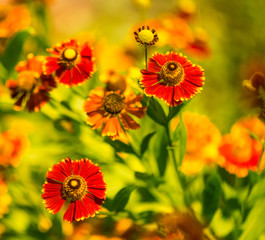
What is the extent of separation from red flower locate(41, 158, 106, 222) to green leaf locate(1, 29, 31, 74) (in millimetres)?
425

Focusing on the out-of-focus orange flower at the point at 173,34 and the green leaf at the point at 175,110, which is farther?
the out-of-focus orange flower at the point at 173,34

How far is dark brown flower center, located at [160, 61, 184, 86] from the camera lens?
58 centimetres

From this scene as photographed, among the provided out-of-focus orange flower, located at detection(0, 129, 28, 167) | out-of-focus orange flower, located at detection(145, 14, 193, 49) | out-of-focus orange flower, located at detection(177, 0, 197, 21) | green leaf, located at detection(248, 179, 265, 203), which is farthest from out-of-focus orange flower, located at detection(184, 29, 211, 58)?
out-of-focus orange flower, located at detection(0, 129, 28, 167)

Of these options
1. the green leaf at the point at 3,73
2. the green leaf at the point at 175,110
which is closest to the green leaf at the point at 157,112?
the green leaf at the point at 175,110

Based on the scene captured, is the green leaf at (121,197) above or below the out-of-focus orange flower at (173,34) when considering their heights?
below

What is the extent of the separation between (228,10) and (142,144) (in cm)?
148

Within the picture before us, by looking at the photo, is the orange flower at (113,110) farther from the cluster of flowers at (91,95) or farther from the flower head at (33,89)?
the flower head at (33,89)

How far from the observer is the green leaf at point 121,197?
0.66 m

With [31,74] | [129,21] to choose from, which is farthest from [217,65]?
[31,74]

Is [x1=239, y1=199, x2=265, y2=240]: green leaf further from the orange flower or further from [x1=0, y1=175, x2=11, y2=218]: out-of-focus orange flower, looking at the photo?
[x1=0, y1=175, x2=11, y2=218]: out-of-focus orange flower

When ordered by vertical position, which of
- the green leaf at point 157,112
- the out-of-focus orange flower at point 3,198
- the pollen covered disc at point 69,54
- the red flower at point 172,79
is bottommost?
the out-of-focus orange flower at point 3,198

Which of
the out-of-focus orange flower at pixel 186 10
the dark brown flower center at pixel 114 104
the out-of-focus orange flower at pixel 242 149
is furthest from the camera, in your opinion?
the out-of-focus orange flower at pixel 186 10

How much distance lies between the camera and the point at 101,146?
92 centimetres

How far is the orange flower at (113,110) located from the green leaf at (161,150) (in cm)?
11
